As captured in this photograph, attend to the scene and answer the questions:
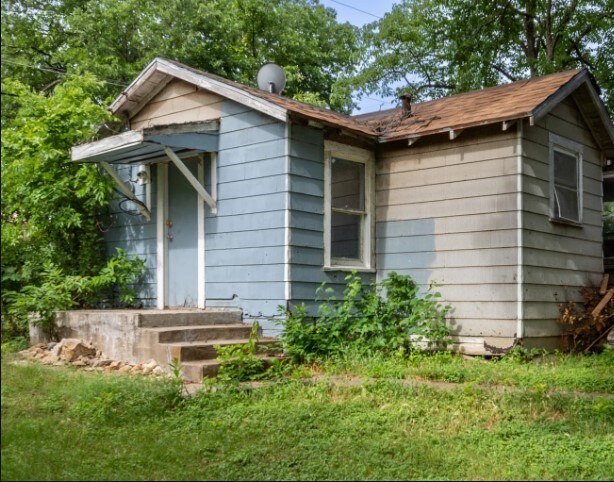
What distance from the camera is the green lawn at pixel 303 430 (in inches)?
168

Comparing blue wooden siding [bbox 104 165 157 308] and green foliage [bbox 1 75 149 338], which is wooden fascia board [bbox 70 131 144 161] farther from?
blue wooden siding [bbox 104 165 157 308]

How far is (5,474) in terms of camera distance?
371 centimetres

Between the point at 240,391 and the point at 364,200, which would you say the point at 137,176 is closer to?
the point at 364,200

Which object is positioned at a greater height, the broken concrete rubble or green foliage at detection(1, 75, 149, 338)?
green foliage at detection(1, 75, 149, 338)

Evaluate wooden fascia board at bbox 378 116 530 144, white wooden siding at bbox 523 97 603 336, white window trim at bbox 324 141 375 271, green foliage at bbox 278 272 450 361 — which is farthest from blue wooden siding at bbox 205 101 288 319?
white wooden siding at bbox 523 97 603 336

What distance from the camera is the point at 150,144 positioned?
8.66 meters

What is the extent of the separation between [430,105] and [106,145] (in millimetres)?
5133

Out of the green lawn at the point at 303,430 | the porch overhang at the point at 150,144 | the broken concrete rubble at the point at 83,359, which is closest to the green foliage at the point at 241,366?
the green lawn at the point at 303,430

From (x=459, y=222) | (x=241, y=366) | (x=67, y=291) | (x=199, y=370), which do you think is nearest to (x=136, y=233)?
(x=67, y=291)

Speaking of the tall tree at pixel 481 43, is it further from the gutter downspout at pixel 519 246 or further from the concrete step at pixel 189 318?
the concrete step at pixel 189 318

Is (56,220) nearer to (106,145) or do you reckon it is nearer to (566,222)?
(106,145)

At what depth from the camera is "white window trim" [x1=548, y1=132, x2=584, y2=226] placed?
30.8 ft

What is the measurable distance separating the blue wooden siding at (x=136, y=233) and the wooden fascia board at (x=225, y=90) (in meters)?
1.48

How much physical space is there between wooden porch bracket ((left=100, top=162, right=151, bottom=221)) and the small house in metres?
0.02
